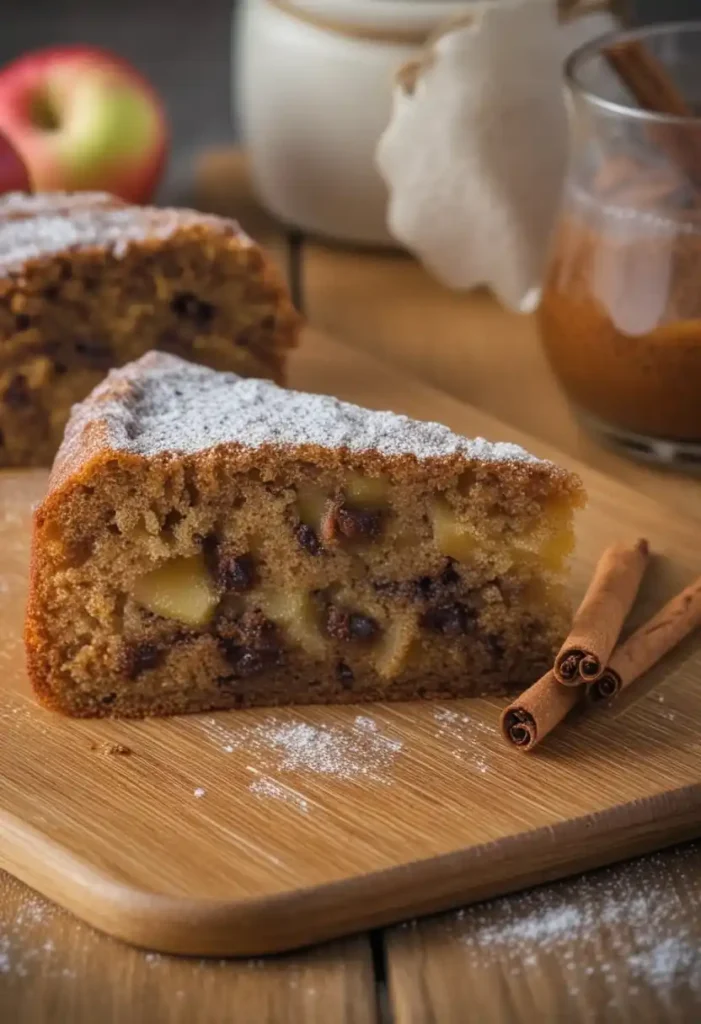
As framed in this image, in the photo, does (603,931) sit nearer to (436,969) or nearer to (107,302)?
(436,969)

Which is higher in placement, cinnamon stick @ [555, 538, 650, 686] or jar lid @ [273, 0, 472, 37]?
A: jar lid @ [273, 0, 472, 37]

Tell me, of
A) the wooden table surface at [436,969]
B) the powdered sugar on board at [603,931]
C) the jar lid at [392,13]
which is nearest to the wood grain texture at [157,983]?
the wooden table surface at [436,969]

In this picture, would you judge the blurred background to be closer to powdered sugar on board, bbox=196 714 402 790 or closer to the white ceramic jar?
the white ceramic jar

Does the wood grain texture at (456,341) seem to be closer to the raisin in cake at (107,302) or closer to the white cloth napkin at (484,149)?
the white cloth napkin at (484,149)

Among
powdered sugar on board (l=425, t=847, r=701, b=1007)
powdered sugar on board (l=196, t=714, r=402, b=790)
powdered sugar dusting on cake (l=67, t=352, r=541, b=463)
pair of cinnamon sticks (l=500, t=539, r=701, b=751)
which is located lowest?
powdered sugar on board (l=196, t=714, r=402, b=790)

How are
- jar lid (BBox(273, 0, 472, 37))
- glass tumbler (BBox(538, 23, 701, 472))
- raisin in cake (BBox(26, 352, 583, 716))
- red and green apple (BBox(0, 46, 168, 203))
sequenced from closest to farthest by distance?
raisin in cake (BBox(26, 352, 583, 716)) < glass tumbler (BBox(538, 23, 701, 472)) < jar lid (BBox(273, 0, 472, 37)) < red and green apple (BBox(0, 46, 168, 203))

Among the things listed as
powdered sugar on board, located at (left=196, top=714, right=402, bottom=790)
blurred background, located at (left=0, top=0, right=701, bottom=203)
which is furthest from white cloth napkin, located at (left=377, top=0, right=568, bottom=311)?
blurred background, located at (left=0, top=0, right=701, bottom=203)

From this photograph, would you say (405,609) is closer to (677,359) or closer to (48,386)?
(677,359)
